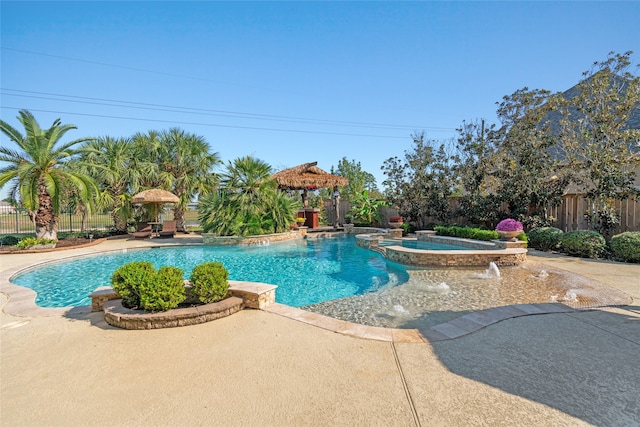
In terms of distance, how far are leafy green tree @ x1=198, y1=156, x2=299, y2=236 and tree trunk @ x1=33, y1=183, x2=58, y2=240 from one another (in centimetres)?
574

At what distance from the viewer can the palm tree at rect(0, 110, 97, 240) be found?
1098 centimetres

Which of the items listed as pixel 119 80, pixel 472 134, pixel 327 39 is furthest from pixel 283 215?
pixel 119 80

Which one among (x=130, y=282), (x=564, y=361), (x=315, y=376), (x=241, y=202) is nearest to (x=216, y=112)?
(x=241, y=202)

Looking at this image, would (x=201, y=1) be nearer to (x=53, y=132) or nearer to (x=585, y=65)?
(x=53, y=132)

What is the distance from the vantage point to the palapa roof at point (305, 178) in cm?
1778

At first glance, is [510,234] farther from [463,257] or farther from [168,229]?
[168,229]

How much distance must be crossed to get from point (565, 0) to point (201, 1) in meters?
12.5

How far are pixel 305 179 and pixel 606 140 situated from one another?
13.4 metres

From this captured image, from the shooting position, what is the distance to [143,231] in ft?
50.3

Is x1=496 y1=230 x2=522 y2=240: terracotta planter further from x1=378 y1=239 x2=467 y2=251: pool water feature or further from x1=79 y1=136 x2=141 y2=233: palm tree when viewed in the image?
x1=79 y1=136 x2=141 y2=233: palm tree

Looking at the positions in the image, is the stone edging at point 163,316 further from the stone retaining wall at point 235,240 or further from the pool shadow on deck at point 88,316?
the stone retaining wall at point 235,240

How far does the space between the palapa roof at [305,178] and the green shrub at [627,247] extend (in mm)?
13090

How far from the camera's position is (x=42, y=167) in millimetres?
11312

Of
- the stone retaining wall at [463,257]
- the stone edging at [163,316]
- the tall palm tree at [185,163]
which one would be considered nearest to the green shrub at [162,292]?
the stone edging at [163,316]
